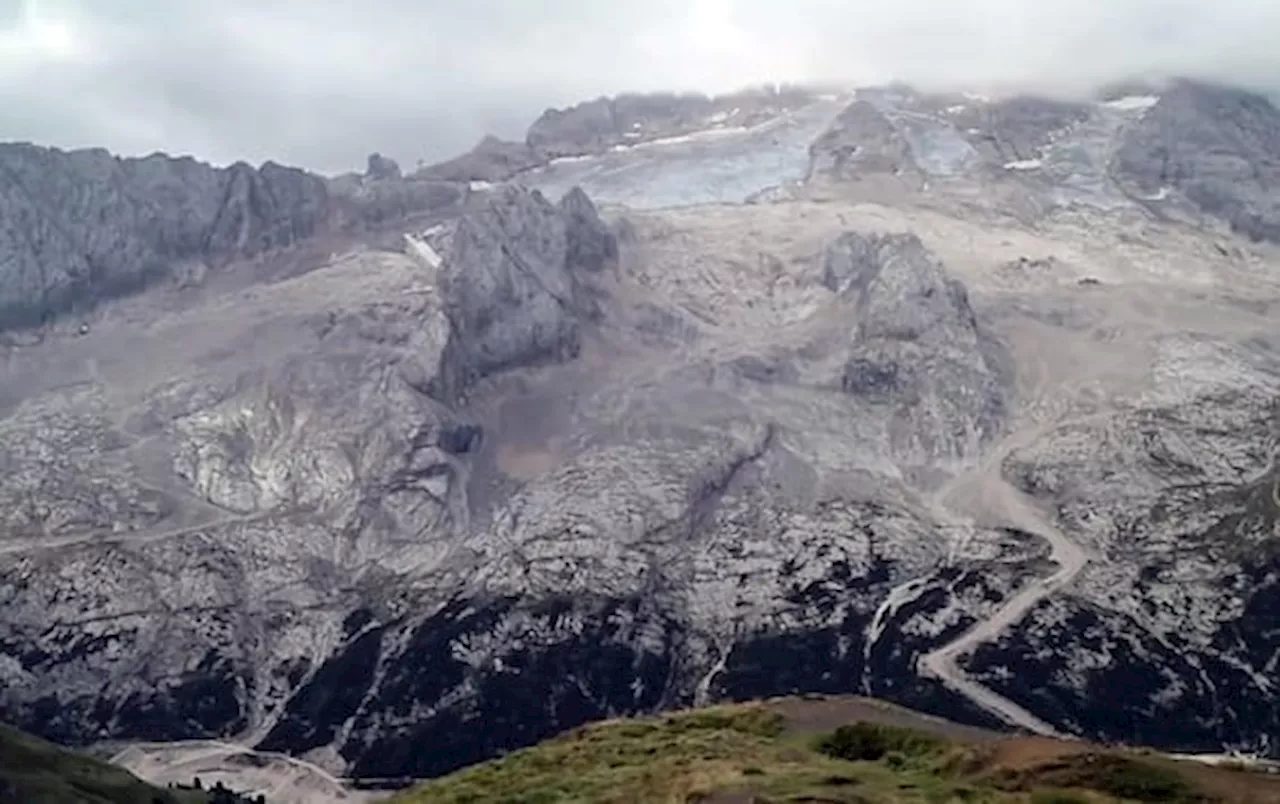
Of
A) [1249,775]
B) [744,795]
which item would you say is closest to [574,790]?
[744,795]

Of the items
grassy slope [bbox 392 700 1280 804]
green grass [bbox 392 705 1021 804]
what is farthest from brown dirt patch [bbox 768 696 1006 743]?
green grass [bbox 392 705 1021 804]

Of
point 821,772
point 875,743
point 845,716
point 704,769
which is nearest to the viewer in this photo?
point 821,772

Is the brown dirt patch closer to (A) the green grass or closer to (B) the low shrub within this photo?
(A) the green grass

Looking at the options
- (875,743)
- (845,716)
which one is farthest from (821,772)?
(845,716)

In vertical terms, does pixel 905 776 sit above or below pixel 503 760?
above

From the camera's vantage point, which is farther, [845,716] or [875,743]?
[845,716]

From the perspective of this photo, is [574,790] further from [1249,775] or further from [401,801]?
[1249,775]

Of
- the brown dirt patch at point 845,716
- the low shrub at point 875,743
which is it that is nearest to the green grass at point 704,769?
the low shrub at point 875,743

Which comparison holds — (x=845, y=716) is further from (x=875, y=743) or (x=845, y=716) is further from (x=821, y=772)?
(x=821, y=772)

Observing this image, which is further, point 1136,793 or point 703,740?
point 703,740
